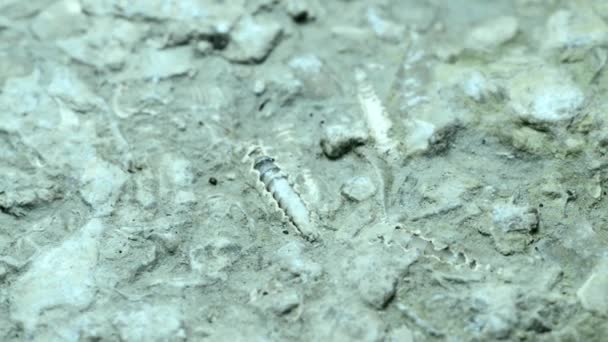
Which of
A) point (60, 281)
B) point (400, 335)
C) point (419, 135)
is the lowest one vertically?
point (60, 281)

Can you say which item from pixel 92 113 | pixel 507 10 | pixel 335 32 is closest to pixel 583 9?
pixel 507 10

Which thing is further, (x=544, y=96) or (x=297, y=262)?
(x=544, y=96)

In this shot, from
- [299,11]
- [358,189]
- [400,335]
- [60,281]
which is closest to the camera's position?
[400,335]

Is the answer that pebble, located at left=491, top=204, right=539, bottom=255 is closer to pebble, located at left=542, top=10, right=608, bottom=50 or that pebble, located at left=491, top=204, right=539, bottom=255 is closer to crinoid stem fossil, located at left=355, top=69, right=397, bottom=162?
crinoid stem fossil, located at left=355, top=69, right=397, bottom=162

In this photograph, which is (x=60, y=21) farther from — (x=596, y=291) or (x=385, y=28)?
(x=596, y=291)

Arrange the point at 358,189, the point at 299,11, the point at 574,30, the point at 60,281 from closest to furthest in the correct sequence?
the point at 60,281, the point at 358,189, the point at 574,30, the point at 299,11

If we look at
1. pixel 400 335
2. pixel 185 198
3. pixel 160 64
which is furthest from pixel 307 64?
pixel 400 335
